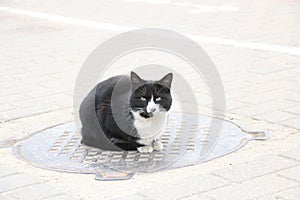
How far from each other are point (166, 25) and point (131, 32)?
0.87 meters

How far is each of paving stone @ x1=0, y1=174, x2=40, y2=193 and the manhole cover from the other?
0.24m

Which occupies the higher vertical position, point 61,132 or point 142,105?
point 142,105

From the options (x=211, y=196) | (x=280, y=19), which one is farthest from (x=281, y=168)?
(x=280, y=19)

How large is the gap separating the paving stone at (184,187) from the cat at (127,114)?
0.64m

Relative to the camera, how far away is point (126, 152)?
4836 mm

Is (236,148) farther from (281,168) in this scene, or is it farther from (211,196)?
(211,196)

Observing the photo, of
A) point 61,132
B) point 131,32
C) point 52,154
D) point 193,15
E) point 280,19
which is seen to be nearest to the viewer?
point 52,154

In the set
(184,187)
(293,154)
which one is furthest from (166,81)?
(293,154)

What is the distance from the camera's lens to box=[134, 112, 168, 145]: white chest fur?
4.67m

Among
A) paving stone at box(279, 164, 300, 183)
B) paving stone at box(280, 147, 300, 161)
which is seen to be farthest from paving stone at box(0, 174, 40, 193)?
paving stone at box(280, 147, 300, 161)

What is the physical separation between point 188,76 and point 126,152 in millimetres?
2491

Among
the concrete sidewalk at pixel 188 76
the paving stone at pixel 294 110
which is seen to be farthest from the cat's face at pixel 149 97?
the paving stone at pixel 294 110

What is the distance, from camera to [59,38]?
10.0 metres

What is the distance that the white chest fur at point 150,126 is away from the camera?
467 centimetres
